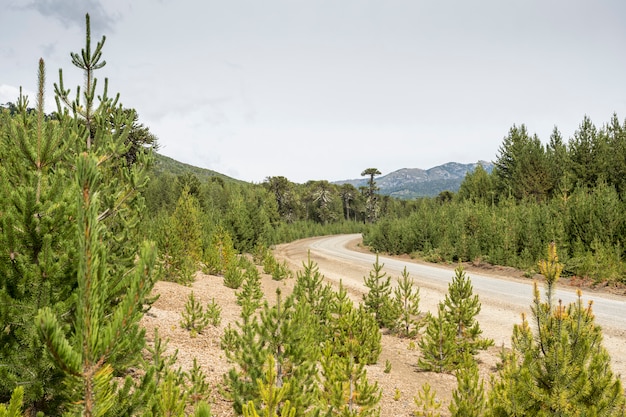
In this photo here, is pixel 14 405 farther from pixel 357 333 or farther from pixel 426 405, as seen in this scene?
pixel 357 333

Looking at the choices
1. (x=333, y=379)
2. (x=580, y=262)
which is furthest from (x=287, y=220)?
(x=333, y=379)

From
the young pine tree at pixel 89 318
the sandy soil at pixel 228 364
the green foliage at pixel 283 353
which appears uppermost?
the young pine tree at pixel 89 318

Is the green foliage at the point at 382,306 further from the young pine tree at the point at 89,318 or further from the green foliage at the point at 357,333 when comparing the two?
the young pine tree at the point at 89,318

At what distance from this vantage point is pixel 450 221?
1174 inches

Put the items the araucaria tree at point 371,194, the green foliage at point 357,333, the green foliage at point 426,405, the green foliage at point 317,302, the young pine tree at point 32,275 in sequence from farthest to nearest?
the araucaria tree at point 371,194, the green foliage at point 317,302, the green foliage at point 357,333, the green foliage at point 426,405, the young pine tree at point 32,275

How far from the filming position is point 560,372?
11.3 feet

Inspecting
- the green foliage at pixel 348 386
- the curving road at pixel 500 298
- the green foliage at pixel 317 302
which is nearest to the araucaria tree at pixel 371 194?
the curving road at pixel 500 298

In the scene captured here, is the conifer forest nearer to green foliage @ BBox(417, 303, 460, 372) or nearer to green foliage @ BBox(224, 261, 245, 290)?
green foliage @ BBox(417, 303, 460, 372)

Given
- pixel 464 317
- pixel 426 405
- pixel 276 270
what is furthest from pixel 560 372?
pixel 276 270

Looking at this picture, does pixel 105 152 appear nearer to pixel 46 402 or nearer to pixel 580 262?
pixel 46 402

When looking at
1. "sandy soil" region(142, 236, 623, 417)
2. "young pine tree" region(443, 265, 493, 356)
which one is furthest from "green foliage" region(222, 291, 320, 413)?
"young pine tree" region(443, 265, 493, 356)

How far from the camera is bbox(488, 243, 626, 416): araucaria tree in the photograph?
3420 mm

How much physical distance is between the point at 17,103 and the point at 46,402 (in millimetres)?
3632

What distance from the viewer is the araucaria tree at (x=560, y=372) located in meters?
3.42
